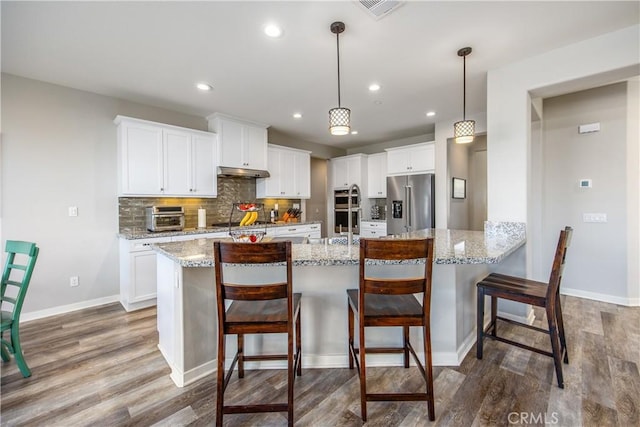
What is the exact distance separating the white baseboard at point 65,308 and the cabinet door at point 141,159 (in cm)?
138

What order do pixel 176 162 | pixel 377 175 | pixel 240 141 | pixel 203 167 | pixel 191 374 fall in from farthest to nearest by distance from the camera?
pixel 377 175 → pixel 240 141 → pixel 203 167 → pixel 176 162 → pixel 191 374

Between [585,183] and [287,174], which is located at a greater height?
[287,174]

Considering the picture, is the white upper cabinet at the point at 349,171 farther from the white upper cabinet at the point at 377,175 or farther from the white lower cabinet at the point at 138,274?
the white lower cabinet at the point at 138,274

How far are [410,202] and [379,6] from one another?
3.49 metres

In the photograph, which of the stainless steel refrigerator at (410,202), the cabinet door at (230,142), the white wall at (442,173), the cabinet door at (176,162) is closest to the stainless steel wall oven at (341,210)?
the stainless steel refrigerator at (410,202)

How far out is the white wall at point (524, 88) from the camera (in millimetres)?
2371

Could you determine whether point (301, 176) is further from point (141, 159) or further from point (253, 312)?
point (253, 312)

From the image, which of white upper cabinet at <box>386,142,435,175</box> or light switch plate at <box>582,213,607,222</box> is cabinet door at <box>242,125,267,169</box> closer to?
white upper cabinet at <box>386,142,435,175</box>

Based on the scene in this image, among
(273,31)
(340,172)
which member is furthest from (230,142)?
(340,172)

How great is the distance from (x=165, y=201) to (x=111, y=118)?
1.23 metres

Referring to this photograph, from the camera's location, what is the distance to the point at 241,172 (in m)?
4.43

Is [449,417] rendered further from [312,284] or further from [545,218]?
[545,218]

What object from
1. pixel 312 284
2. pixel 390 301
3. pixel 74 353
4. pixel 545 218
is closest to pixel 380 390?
pixel 390 301

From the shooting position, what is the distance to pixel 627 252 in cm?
328
